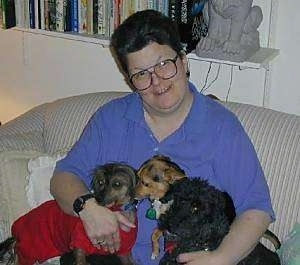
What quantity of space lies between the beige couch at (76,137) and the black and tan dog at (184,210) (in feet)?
0.78

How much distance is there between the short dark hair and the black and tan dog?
0.32 m

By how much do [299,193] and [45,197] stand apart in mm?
828

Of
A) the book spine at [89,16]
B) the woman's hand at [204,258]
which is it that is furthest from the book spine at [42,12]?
the woman's hand at [204,258]

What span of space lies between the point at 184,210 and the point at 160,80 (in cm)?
36

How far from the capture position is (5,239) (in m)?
2.03

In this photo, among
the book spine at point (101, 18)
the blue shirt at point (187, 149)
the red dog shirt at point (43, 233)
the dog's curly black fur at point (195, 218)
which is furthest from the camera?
Answer: the book spine at point (101, 18)

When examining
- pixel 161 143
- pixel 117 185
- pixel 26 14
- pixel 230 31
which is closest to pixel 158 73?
pixel 161 143

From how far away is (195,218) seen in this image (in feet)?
4.84

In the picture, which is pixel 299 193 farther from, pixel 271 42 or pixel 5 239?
pixel 5 239

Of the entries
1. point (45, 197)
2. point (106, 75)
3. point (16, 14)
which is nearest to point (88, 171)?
point (45, 197)

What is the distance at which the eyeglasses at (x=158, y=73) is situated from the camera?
5.17 feet

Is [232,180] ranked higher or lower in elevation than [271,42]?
lower

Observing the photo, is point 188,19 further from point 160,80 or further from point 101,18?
point 160,80

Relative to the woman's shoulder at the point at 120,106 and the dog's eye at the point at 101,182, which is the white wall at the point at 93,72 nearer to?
the woman's shoulder at the point at 120,106
